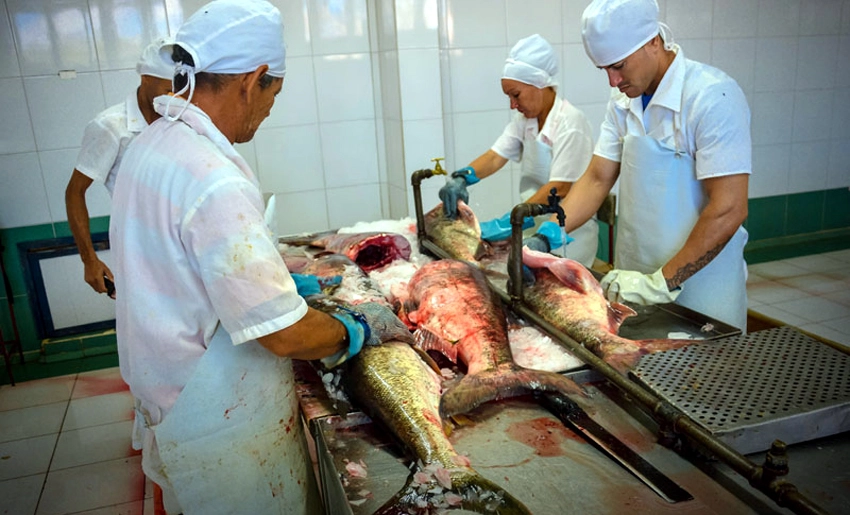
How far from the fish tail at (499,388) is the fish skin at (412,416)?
0.18 ft

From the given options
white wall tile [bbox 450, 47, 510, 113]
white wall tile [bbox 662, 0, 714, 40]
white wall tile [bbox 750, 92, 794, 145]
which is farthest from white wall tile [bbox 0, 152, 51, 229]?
white wall tile [bbox 750, 92, 794, 145]

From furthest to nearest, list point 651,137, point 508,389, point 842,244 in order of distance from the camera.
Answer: point 842,244 < point 651,137 < point 508,389

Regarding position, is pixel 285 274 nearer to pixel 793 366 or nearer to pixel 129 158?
pixel 129 158

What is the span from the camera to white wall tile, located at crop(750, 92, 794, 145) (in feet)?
21.5

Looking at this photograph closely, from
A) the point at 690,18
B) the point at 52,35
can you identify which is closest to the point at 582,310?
the point at 52,35

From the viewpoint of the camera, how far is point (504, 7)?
5371 millimetres

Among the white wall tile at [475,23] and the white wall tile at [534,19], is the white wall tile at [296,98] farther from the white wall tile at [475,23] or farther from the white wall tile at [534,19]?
the white wall tile at [534,19]

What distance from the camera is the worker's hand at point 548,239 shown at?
289 cm

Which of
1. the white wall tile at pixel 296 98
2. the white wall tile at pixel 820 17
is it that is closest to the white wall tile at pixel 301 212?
the white wall tile at pixel 296 98

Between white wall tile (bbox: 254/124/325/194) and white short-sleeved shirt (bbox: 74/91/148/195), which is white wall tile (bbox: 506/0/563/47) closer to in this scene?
white wall tile (bbox: 254/124/325/194)

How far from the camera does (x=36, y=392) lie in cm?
479

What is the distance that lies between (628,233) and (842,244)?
5.40m

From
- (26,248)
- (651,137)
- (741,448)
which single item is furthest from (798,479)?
(26,248)

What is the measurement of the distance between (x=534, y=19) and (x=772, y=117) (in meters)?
2.99
